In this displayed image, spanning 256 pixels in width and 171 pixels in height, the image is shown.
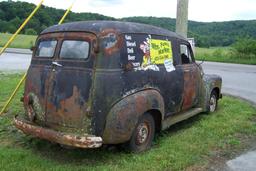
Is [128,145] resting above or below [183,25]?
below

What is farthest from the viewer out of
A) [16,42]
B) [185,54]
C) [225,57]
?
[16,42]

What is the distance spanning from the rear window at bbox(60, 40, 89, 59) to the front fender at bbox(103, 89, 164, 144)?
33.3 inches

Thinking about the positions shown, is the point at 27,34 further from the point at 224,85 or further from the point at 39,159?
the point at 39,159

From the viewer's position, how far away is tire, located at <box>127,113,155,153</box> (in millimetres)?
5867

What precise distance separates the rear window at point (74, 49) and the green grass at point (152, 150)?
1450 mm

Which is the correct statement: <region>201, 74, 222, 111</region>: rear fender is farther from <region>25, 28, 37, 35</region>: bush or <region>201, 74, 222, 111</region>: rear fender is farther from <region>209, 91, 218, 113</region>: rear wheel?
<region>25, 28, 37, 35</region>: bush

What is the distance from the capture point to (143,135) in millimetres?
6082

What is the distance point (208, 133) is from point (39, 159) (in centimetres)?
306

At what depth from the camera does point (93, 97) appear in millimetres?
5348

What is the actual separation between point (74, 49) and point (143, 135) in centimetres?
164

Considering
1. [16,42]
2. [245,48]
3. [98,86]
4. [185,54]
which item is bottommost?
[16,42]

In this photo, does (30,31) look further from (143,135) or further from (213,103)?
(143,135)

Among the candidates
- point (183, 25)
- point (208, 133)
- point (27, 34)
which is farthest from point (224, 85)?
point (27, 34)

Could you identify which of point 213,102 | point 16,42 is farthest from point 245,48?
point 16,42
